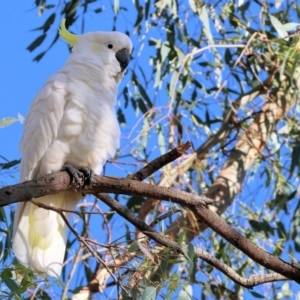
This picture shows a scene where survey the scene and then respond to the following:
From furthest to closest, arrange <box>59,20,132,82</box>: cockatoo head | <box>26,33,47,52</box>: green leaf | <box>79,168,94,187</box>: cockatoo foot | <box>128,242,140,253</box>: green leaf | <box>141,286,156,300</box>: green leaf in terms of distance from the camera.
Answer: <box>26,33,47,52</box>: green leaf, <box>59,20,132,82</box>: cockatoo head, <box>79,168,94,187</box>: cockatoo foot, <box>128,242,140,253</box>: green leaf, <box>141,286,156,300</box>: green leaf

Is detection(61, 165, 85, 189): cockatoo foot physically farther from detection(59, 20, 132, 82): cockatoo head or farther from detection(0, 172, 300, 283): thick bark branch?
detection(59, 20, 132, 82): cockatoo head

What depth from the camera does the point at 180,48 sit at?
3686 mm

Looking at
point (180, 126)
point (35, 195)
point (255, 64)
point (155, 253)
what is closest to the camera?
point (35, 195)

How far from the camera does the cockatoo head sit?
2.68 metres

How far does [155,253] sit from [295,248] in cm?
186

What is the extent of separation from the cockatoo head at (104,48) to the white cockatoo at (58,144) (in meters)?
0.15

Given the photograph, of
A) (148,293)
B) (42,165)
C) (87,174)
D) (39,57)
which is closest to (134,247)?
(148,293)

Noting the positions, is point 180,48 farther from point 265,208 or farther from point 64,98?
point 64,98

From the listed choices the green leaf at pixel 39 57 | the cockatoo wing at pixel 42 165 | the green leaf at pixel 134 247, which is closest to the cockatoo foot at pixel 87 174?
the cockatoo wing at pixel 42 165

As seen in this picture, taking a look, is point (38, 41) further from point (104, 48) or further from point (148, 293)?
point (148, 293)

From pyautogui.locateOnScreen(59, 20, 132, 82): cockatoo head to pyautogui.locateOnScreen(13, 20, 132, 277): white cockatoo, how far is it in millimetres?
148

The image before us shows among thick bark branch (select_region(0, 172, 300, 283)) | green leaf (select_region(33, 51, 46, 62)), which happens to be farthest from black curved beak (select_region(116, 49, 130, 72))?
green leaf (select_region(33, 51, 46, 62))

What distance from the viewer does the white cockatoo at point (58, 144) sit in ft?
7.73

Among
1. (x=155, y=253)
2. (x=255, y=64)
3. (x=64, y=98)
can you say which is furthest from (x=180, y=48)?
(x=155, y=253)
